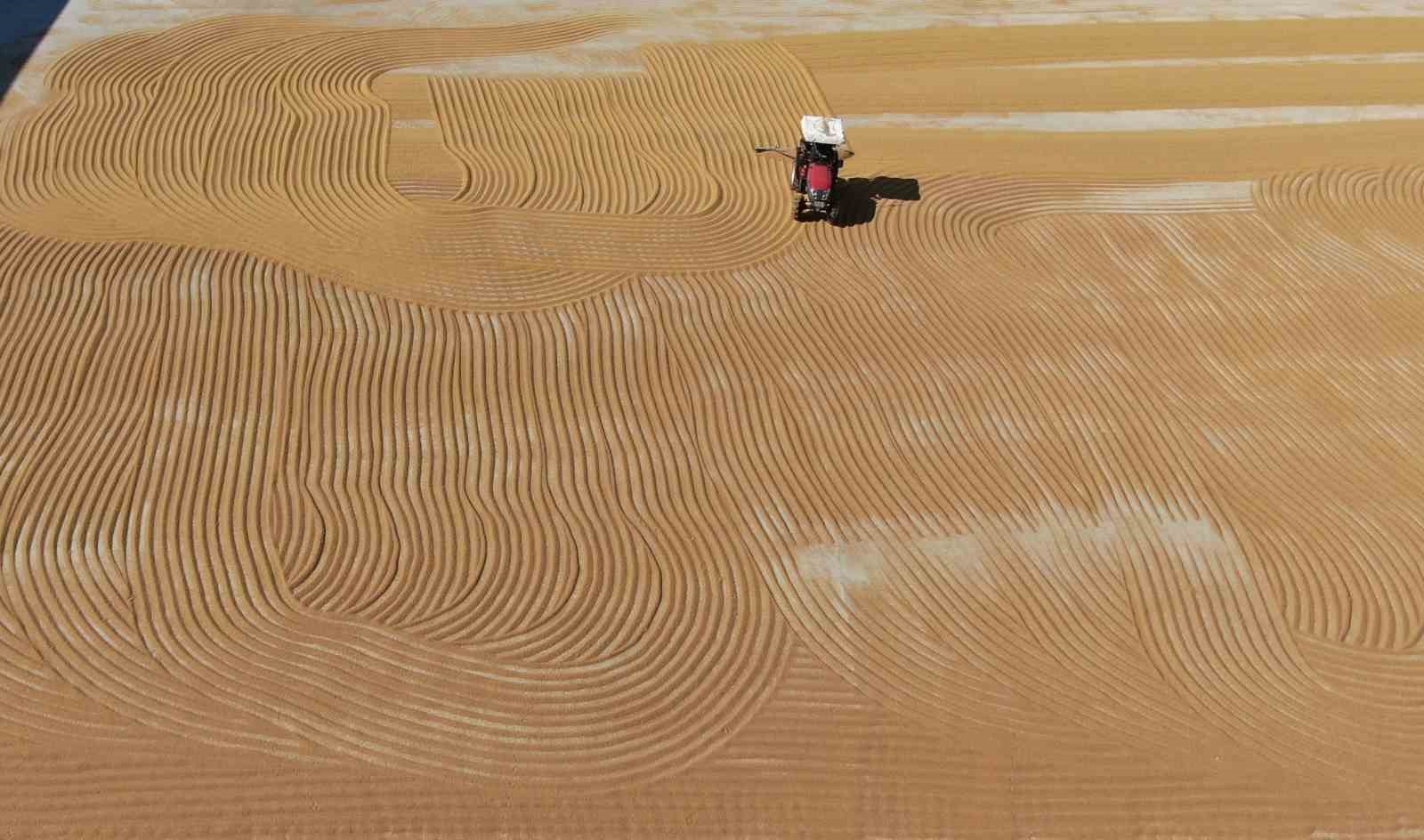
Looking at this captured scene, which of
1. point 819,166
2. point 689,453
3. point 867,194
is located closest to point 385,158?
point 819,166

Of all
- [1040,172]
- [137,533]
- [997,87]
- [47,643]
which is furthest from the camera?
[997,87]

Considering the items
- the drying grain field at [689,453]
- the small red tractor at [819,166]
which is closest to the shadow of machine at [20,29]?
the drying grain field at [689,453]

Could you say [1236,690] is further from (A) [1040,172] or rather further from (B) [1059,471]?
(A) [1040,172]

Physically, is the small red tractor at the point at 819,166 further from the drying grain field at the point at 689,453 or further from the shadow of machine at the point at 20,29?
the shadow of machine at the point at 20,29

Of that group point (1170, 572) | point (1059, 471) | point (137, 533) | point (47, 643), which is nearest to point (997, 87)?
point (1059, 471)

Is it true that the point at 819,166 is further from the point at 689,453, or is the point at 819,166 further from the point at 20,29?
the point at 20,29
